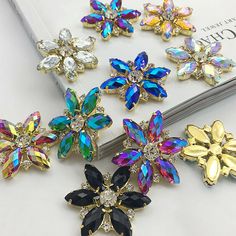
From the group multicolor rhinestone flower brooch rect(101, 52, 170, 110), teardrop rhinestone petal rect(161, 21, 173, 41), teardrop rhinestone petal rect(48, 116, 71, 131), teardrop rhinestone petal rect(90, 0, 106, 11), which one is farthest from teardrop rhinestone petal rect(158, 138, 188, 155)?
teardrop rhinestone petal rect(90, 0, 106, 11)

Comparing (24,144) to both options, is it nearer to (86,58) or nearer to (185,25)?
(86,58)

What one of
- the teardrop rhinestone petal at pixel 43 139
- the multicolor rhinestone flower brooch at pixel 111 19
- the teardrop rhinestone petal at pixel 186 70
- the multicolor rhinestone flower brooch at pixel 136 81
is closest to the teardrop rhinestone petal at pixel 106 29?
the multicolor rhinestone flower brooch at pixel 111 19

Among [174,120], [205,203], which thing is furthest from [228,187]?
[174,120]

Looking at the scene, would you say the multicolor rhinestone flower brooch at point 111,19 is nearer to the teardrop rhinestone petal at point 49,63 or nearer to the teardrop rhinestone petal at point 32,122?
the teardrop rhinestone petal at point 49,63

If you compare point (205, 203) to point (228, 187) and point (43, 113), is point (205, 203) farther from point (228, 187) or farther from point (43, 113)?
point (43, 113)

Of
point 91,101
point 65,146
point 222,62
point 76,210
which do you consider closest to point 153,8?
point 222,62
